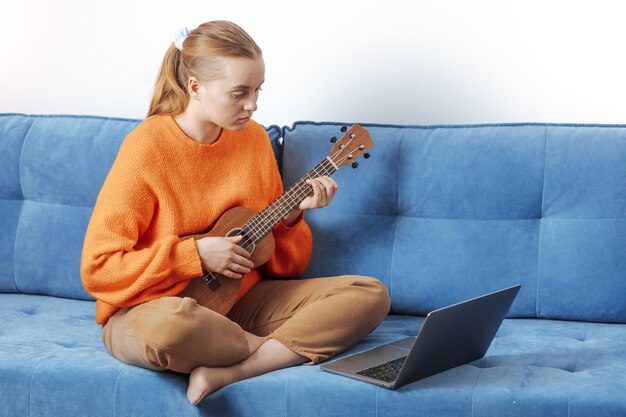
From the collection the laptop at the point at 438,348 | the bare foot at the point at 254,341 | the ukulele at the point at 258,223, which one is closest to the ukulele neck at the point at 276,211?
the ukulele at the point at 258,223

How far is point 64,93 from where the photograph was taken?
2.91m

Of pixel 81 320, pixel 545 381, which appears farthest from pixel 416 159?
pixel 81 320

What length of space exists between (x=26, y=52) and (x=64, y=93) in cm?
18

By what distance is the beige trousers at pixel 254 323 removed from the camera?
1.84 meters

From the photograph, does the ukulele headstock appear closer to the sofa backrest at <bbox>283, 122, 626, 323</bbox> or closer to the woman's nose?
the sofa backrest at <bbox>283, 122, 626, 323</bbox>

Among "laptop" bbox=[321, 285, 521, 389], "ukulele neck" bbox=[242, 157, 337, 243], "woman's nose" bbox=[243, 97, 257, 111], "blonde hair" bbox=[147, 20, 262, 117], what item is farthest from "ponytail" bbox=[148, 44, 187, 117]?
"laptop" bbox=[321, 285, 521, 389]

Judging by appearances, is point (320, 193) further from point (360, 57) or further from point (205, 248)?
point (360, 57)

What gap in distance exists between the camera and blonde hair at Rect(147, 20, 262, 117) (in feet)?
6.81

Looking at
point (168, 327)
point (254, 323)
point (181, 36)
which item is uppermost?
point (181, 36)

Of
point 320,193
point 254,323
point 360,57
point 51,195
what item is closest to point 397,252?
point 320,193

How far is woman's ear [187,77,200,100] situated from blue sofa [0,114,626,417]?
0.34m

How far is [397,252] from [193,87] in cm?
62

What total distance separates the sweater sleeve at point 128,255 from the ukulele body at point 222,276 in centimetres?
5

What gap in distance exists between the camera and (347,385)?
1.79 meters
